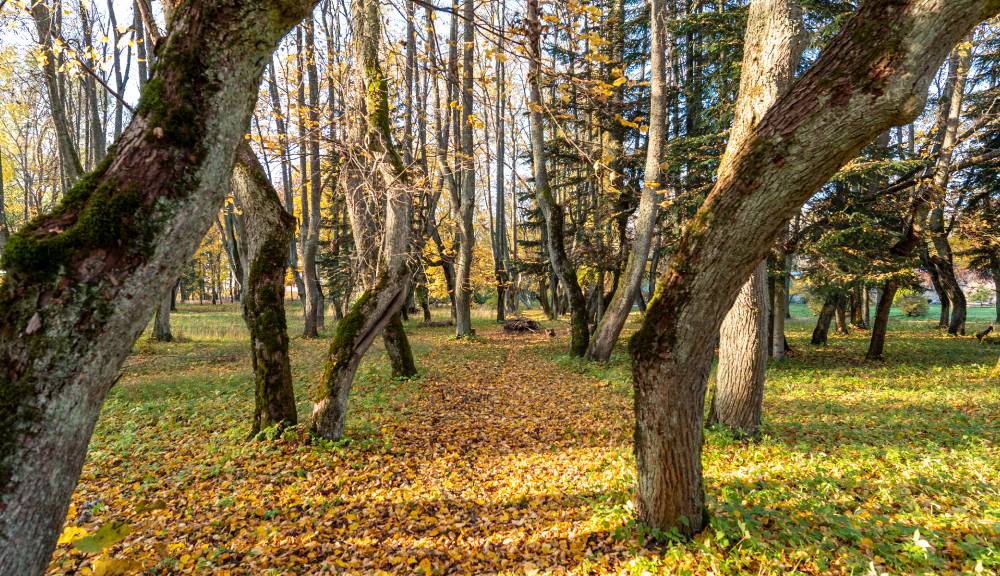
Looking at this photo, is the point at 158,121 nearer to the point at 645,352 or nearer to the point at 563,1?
the point at 645,352

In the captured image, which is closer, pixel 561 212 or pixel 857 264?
pixel 857 264

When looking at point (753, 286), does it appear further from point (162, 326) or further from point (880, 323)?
point (162, 326)

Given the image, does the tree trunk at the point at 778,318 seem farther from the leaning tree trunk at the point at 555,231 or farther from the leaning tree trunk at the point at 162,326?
the leaning tree trunk at the point at 162,326

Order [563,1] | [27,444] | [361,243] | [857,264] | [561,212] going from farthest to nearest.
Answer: [561,212], [857,264], [361,243], [563,1], [27,444]

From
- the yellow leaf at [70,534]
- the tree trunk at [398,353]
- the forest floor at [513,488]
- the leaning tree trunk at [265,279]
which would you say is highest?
the leaning tree trunk at [265,279]

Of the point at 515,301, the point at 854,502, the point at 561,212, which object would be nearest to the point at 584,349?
the point at 561,212

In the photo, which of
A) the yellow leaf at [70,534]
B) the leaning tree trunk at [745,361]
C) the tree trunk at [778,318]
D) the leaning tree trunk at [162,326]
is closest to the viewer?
the yellow leaf at [70,534]

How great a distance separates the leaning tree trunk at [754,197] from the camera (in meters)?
1.97


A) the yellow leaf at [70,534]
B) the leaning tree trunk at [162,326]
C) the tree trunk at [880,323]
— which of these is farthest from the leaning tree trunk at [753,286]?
the leaning tree trunk at [162,326]

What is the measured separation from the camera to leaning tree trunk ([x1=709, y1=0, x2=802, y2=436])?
468 cm

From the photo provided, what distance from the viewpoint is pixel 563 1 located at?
3557 millimetres

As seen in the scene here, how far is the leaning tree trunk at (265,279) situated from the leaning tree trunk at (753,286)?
5.23 metres

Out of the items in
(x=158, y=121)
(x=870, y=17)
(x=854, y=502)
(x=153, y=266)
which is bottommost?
(x=854, y=502)

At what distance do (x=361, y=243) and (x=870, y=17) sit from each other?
6.47m
